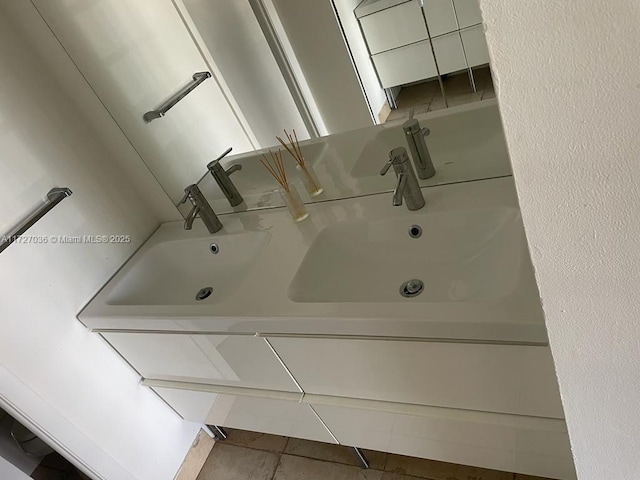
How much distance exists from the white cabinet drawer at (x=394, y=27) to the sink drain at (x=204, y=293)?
909mm

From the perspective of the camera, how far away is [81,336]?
1.63m

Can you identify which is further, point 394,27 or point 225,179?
point 225,179

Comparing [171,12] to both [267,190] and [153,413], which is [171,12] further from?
[153,413]

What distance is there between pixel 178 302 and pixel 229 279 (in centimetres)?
20

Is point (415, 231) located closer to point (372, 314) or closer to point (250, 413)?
point (372, 314)

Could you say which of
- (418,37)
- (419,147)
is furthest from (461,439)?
(418,37)

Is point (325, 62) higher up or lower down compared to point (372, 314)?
higher up

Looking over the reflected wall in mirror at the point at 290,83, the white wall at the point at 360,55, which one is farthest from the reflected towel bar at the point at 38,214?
the white wall at the point at 360,55

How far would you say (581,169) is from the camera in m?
0.53

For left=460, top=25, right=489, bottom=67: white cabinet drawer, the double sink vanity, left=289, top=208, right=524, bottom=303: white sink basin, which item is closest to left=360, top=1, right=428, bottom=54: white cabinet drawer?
left=460, top=25, right=489, bottom=67: white cabinet drawer

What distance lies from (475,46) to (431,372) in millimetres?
731

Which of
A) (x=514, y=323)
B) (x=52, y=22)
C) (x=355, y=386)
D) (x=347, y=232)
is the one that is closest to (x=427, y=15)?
(x=347, y=232)

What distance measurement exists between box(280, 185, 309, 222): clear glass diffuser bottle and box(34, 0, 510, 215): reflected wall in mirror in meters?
0.07

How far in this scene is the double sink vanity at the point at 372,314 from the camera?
41.9 inches
